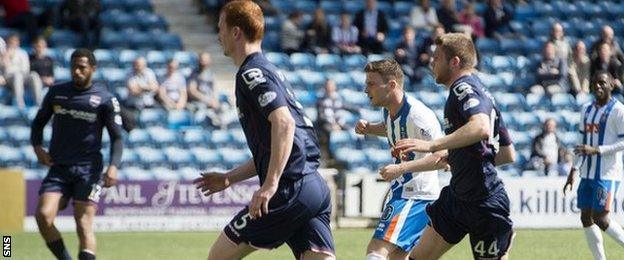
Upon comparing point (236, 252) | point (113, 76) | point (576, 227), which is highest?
point (236, 252)

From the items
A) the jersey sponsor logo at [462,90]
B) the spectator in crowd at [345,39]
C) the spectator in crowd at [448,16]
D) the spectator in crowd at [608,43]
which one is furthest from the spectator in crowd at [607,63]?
the jersey sponsor logo at [462,90]

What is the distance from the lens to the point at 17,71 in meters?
21.4

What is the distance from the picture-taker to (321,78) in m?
24.3

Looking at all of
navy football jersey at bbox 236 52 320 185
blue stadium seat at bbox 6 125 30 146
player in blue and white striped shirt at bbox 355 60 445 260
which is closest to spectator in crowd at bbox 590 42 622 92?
blue stadium seat at bbox 6 125 30 146

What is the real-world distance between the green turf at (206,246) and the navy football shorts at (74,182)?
2285mm

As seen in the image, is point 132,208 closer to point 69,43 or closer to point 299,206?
point 69,43

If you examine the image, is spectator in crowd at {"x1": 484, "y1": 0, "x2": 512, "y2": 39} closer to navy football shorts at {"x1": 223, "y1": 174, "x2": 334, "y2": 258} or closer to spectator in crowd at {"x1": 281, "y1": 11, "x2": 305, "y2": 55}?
spectator in crowd at {"x1": 281, "y1": 11, "x2": 305, "y2": 55}

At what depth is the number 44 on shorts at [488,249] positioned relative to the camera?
945cm

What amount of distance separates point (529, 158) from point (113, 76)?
23.1ft

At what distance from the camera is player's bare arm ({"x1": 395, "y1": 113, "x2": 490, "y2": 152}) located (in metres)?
8.23

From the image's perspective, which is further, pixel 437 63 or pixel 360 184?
pixel 360 184

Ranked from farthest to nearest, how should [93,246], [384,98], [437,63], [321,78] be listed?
[321,78] → [93,246] → [384,98] → [437,63]

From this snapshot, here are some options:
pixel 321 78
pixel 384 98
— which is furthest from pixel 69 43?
pixel 384 98

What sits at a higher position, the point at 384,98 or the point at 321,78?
the point at 384,98
